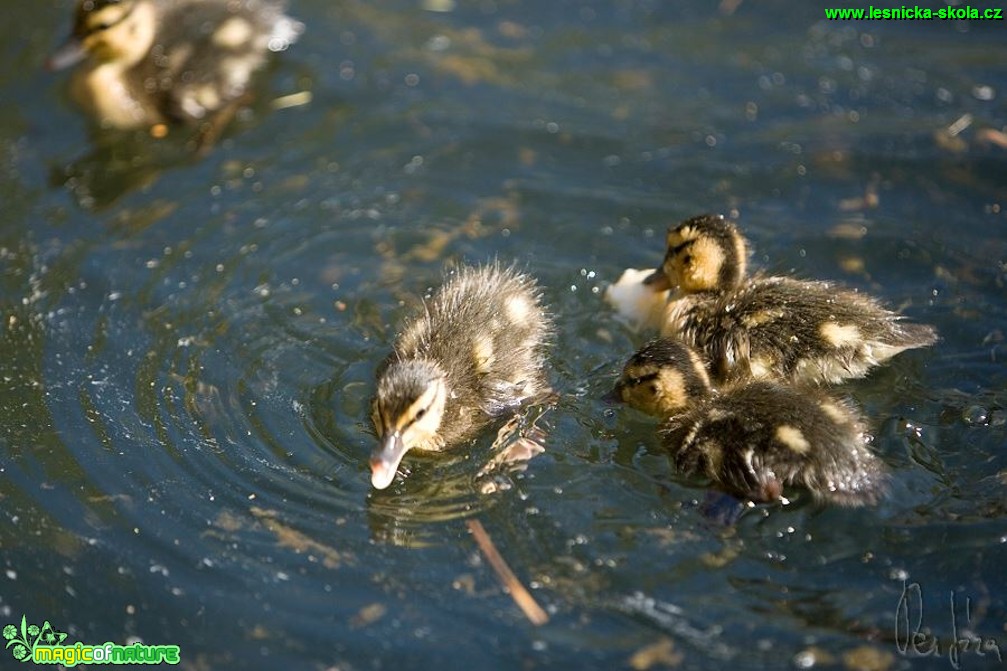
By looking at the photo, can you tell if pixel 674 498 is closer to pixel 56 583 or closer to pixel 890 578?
pixel 890 578

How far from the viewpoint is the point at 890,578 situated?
2963mm

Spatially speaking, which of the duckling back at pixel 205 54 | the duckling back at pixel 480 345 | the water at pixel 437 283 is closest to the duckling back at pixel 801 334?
the water at pixel 437 283

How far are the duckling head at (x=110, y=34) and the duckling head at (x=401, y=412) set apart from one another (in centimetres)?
274

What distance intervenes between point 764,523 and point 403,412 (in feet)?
3.24

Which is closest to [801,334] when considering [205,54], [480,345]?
[480,345]

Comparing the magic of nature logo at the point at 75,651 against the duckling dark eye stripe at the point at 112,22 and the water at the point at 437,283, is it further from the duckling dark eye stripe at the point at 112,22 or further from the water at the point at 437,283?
the duckling dark eye stripe at the point at 112,22

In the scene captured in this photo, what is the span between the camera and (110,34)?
5.25 meters

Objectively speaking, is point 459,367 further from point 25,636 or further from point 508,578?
point 25,636

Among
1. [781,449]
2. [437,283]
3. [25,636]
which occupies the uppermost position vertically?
[781,449]

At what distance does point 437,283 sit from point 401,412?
41.7 inches

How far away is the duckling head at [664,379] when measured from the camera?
3.44m

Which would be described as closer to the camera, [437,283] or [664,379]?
[664,379]

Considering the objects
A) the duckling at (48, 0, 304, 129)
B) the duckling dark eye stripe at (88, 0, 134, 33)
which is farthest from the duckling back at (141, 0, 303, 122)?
the duckling dark eye stripe at (88, 0, 134, 33)

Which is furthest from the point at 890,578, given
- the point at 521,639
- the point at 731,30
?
the point at 731,30
